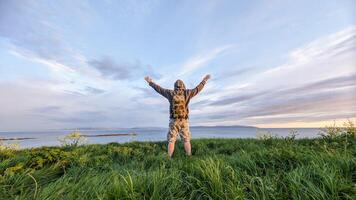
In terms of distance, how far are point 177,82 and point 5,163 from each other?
480 cm

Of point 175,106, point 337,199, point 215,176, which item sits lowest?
point 337,199

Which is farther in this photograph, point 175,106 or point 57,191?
point 175,106

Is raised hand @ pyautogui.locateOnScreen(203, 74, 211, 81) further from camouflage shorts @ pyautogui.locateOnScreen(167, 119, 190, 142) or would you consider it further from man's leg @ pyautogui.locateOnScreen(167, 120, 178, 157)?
man's leg @ pyautogui.locateOnScreen(167, 120, 178, 157)

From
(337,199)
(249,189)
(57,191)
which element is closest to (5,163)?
(57,191)

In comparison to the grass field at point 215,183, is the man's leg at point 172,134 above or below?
above

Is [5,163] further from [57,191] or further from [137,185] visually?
[137,185]

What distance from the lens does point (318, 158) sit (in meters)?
3.94

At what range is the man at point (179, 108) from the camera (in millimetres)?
7301

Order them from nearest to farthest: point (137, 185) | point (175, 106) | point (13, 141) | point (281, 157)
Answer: point (137, 185), point (281, 157), point (175, 106), point (13, 141)

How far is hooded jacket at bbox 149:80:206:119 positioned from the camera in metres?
7.41

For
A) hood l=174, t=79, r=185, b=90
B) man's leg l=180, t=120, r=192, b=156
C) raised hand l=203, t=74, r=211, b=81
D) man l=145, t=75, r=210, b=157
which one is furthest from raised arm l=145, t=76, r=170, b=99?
raised hand l=203, t=74, r=211, b=81

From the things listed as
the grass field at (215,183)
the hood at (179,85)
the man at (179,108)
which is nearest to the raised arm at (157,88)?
the man at (179,108)

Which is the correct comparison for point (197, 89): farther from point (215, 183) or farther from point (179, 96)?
point (215, 183)

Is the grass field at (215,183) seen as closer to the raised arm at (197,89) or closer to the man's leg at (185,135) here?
the man's leg at (185,135)
